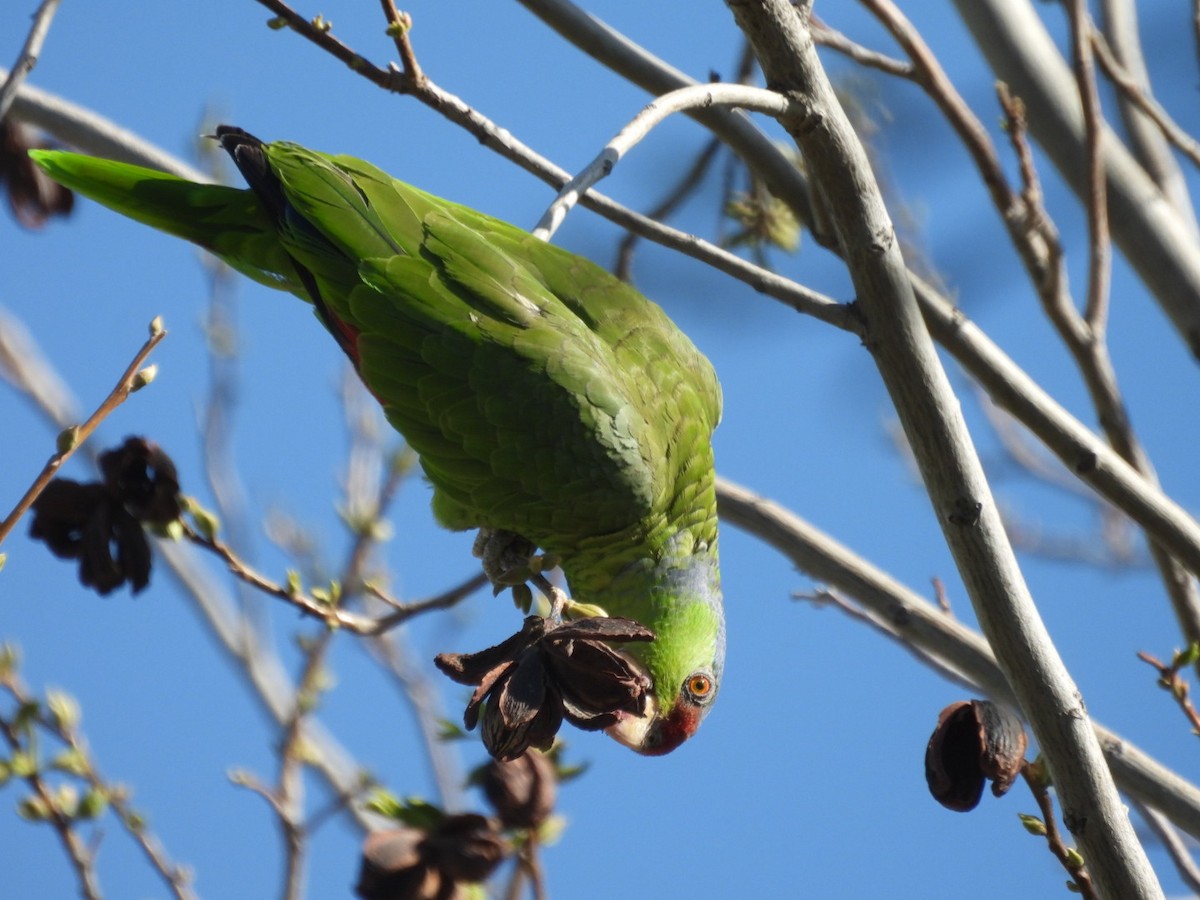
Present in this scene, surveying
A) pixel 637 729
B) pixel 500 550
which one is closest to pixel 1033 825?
pixel 637 729

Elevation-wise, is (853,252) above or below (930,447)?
above

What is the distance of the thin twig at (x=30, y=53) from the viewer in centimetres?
195

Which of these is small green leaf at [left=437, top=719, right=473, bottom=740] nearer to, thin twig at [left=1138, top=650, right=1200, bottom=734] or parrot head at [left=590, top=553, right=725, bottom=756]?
parrot head at [left=590, top=553, right=725, bottom=756]

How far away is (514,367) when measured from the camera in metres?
2.38

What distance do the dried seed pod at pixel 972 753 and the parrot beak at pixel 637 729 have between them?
0.95 m

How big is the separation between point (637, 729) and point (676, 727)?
0.28 ft

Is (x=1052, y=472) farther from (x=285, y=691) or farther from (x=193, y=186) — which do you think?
(x=193, y=186)

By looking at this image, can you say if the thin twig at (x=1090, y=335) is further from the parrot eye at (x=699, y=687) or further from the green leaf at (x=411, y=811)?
the green leaf at (x=411, y=811)

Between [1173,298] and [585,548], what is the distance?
159 centimetres

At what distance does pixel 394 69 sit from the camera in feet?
6.54

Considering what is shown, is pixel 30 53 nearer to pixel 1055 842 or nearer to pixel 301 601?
pixel 301 601

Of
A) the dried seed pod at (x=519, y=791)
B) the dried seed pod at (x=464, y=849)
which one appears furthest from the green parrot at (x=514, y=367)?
the dried seed pod at (x=464, y=849)

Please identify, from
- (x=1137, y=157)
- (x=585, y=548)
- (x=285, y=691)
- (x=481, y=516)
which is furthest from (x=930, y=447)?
(x=285, y=691)

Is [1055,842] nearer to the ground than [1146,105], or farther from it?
nearer to the ground
